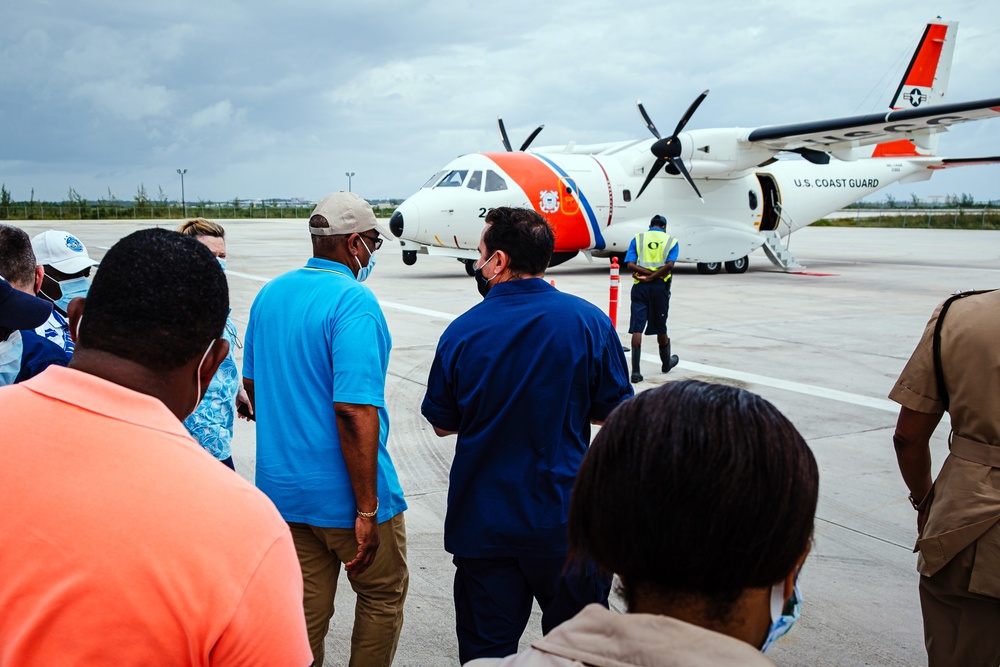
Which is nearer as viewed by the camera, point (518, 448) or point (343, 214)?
point (518, 448)

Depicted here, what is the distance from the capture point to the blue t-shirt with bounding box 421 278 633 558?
255 cm

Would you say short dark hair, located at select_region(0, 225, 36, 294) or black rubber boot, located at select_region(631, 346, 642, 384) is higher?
short dark hair, located at select_region(0, 225, 36, 294)

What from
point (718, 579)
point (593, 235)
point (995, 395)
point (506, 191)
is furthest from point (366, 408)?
point (593, 235)

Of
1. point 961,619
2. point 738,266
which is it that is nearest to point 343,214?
point 961,619

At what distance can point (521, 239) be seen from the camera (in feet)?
9.14

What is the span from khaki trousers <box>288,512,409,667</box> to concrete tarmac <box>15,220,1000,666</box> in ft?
2.00

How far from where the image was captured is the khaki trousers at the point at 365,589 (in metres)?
2.69

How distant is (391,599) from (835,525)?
3.05 metres

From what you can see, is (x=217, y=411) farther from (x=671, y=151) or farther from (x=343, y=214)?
(x=671, y=151)

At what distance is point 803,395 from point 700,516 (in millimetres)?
7040

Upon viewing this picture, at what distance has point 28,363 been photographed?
2.53 metres

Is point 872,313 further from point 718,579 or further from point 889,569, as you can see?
point 718,579

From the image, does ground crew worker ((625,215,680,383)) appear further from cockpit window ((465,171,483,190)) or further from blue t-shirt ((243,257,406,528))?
cockpit window ((465,171,483,190))

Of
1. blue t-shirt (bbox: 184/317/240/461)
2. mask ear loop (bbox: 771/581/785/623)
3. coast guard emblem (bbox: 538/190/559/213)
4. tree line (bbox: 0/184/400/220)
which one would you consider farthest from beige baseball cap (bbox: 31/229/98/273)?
tree line (bbox: 0/184/400/220)
